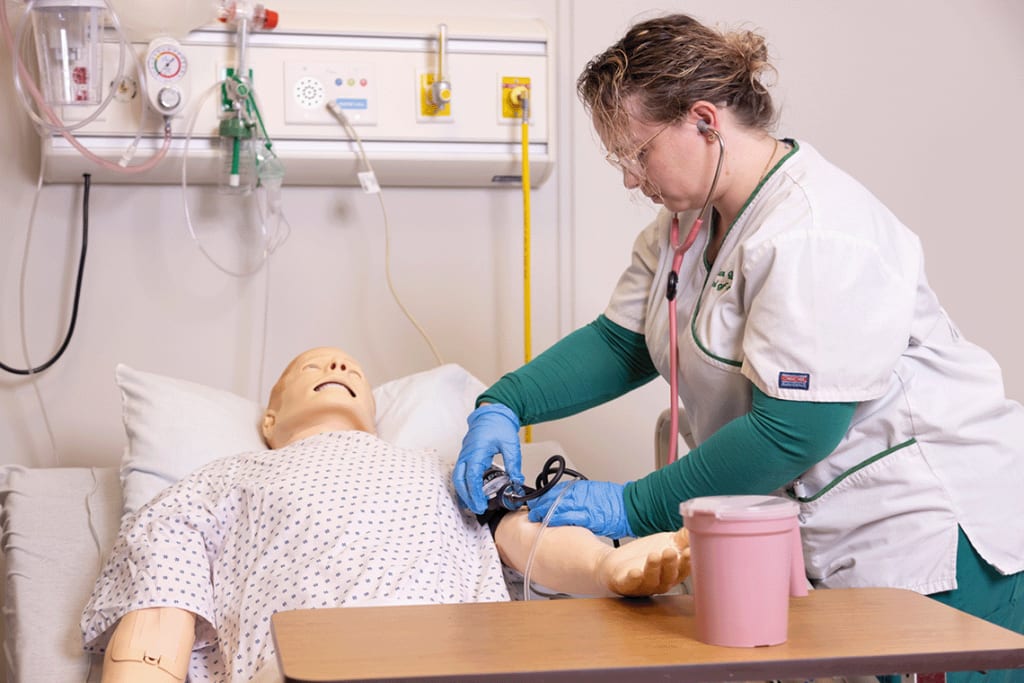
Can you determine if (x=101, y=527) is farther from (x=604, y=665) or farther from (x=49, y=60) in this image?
(x=604, y=665)

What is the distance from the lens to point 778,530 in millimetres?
1040

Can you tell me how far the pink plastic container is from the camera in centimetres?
103

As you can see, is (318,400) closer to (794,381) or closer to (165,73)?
(165,73)

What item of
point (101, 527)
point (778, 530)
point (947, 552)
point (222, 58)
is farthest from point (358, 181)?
point (778, 530)

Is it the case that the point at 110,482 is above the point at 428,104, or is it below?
below

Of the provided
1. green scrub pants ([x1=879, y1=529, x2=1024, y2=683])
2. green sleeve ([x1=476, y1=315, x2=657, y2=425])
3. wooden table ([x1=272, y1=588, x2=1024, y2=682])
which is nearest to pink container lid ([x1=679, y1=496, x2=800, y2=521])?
wooden table ([x1=272, y1=588, x2=1024, y2=682])

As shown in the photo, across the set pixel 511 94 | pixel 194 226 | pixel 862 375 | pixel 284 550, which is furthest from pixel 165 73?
pixel 862 375

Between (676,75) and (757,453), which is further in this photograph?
(676,75)

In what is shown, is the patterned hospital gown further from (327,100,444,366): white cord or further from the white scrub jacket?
(327,100,444,366): white cord

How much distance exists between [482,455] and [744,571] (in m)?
0.72

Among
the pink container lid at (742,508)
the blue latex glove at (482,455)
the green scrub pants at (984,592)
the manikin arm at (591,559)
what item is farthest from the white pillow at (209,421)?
the pink container lid at (742,508)

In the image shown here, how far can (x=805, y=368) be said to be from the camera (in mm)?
1420

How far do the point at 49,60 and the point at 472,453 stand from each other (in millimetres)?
1264

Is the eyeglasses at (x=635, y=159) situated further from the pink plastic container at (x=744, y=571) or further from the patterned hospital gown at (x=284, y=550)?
the pink plastic container at (x=744, y=571)
